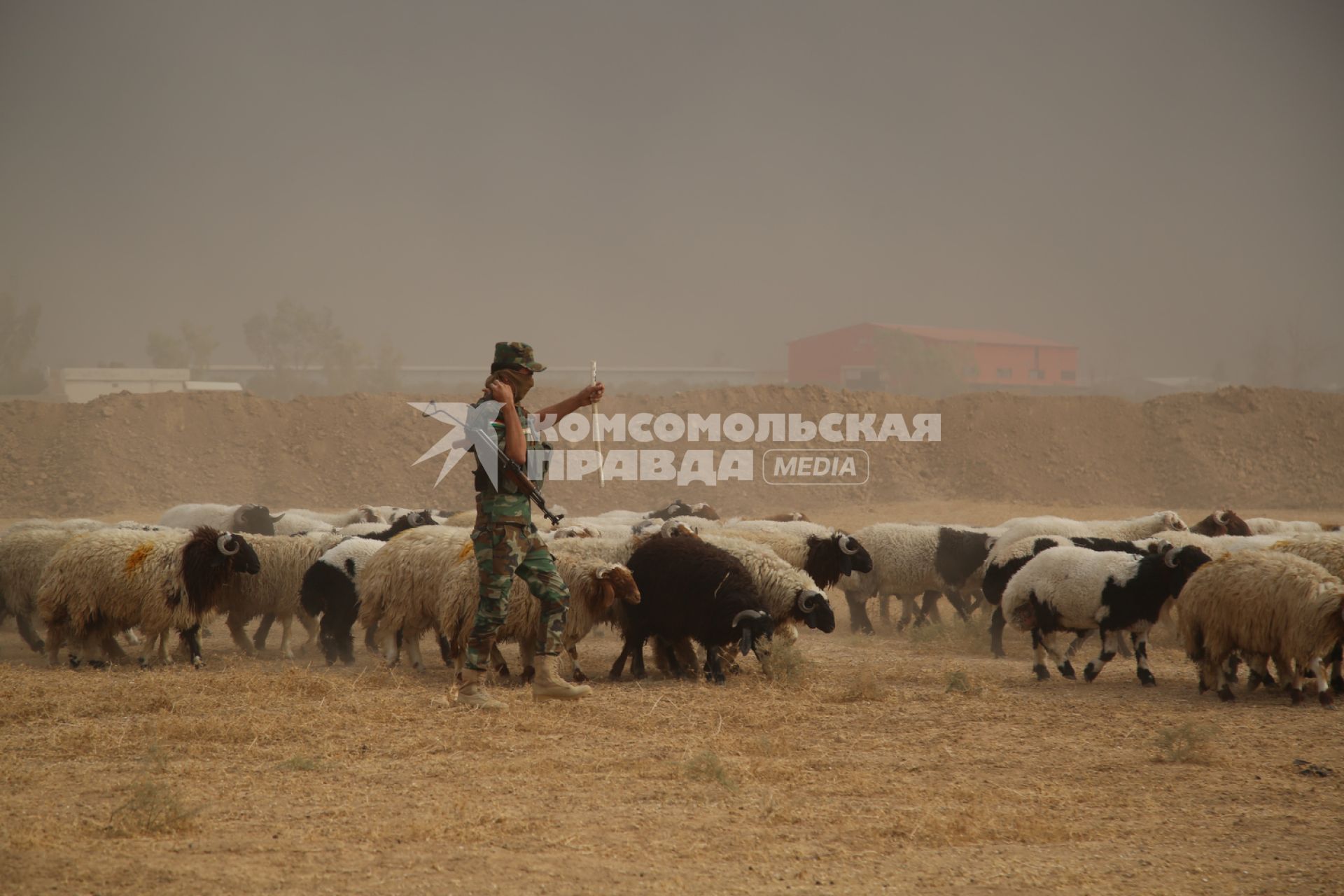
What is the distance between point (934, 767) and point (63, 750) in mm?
5756

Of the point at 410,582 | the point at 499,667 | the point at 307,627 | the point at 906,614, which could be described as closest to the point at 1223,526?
the point at 906,614

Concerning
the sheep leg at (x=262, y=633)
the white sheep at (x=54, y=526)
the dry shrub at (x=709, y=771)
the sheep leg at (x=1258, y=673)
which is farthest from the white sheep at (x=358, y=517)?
the sheep leg at (x=1258, y=673)

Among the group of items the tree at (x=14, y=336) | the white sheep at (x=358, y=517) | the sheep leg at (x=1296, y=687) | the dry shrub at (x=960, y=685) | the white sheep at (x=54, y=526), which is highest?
the tree at (x=14, y=336)

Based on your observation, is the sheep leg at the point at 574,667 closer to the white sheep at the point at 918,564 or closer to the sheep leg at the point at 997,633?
the sheep leg at the point at 997,633

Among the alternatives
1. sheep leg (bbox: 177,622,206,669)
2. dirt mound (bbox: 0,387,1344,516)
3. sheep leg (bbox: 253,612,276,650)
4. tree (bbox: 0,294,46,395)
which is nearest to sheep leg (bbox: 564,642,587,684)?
sheep leg (bbox: 177,622,206,669)

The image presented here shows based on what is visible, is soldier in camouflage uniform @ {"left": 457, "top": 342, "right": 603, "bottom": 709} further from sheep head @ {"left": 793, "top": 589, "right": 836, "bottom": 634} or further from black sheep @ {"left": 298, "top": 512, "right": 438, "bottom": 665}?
black sheep @ {"left": 298, "top": 512, "right": 438, "bottom": 665}

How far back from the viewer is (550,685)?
8.24 meters

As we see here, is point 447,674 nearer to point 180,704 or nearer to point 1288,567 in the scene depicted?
point 180,704

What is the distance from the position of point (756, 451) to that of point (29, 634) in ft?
112

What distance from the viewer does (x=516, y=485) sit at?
314 inches

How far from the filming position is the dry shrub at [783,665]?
9.85 meters

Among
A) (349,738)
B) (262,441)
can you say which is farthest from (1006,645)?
(262,441)

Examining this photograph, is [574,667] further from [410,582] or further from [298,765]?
[298,765]

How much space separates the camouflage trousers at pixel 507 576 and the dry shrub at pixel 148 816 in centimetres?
292
